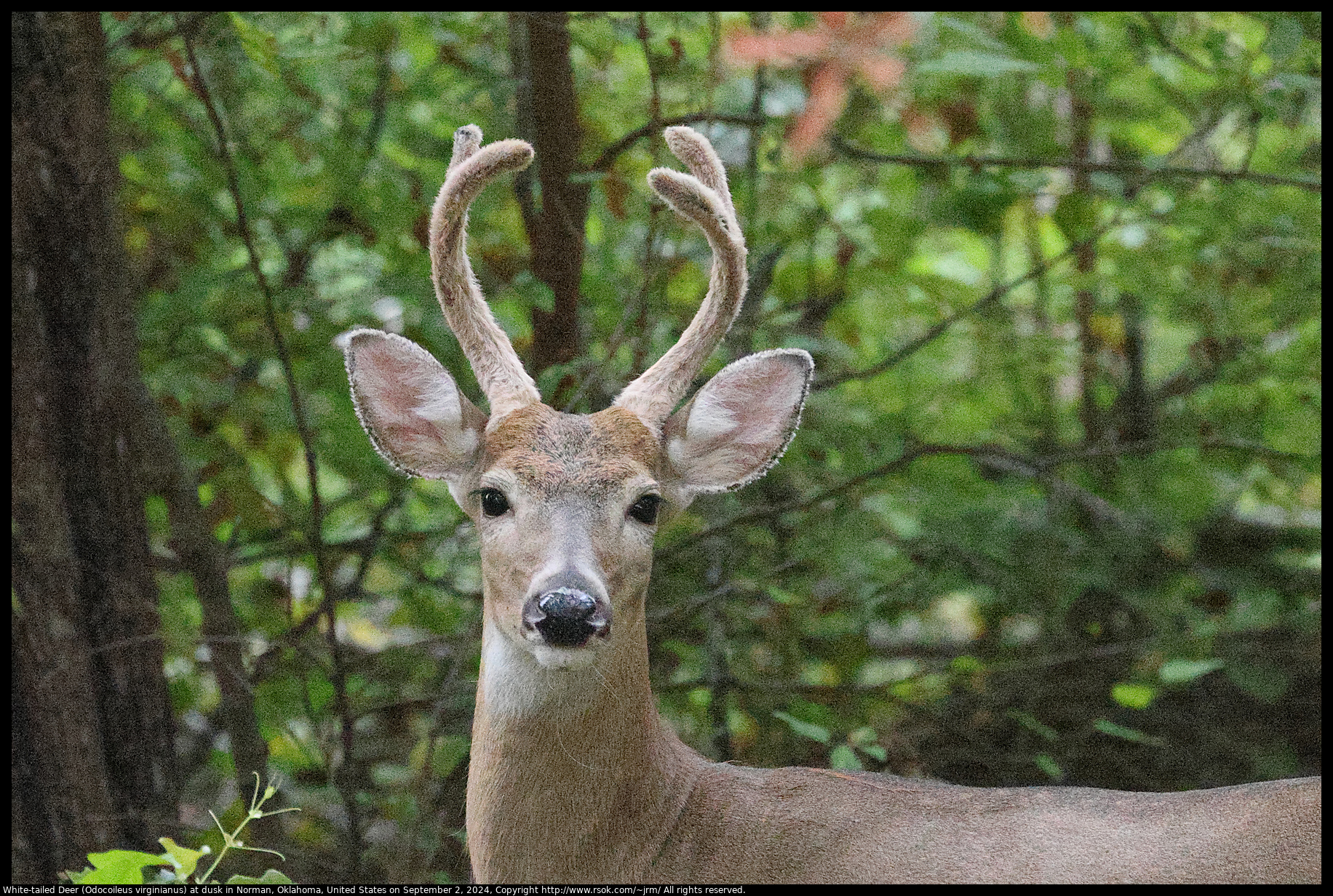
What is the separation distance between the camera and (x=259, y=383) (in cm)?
507

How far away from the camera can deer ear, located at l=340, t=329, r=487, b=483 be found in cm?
307

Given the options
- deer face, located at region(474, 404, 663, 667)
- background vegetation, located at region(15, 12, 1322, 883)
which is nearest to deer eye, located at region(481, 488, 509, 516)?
deer face, located at region(474, 404, 663, 667)

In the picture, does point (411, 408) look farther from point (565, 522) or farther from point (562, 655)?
point (562, 655)

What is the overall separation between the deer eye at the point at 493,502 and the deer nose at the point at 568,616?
340mm

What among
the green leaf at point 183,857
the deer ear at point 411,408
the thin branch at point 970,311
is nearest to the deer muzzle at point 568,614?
the deer ear at point 411,408

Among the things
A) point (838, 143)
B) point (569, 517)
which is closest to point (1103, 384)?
point (838, 143)

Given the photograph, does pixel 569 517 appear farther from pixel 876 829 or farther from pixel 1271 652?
pixel 1271 652

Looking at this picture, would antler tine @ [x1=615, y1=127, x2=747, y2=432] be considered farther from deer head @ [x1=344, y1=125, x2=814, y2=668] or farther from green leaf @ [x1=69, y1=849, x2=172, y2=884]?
green leaf @ [x1=69, y1=849, x2=172, y2=884]

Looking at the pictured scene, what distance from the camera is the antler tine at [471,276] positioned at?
3.02 metres

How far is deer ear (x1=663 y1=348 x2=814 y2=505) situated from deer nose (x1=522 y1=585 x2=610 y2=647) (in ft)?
1.91

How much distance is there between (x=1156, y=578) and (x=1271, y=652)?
57 centimetres

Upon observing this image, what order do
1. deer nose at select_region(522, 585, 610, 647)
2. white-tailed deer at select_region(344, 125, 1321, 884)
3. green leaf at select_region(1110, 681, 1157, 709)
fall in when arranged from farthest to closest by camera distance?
1. green leaf at select_region(1110, 681, 1157, 709)
2. white-tailed deer at select_region(344, 125, 1321, 884)
3. deer nose at select_region(522, 585, 610, 647)

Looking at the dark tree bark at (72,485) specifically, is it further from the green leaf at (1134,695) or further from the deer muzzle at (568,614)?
the green leaf at (1134,695)

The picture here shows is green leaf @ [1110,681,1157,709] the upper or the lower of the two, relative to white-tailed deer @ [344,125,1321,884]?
lower
